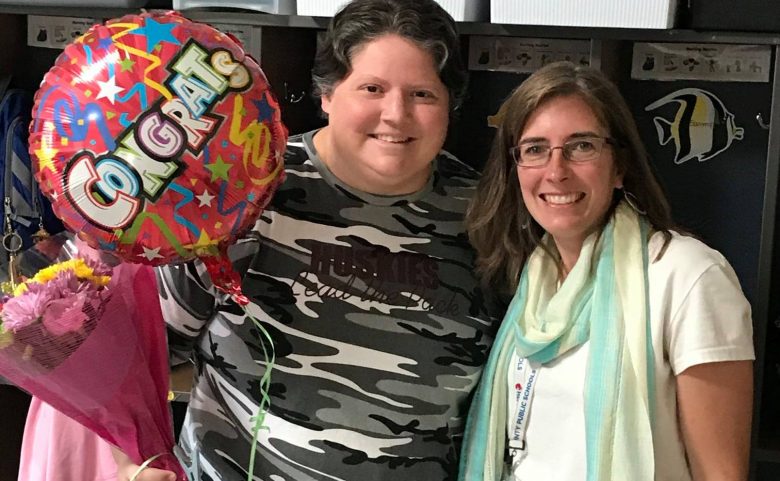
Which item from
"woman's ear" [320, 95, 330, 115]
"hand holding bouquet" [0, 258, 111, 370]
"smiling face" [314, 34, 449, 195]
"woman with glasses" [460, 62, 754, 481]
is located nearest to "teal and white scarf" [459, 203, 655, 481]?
"woman with glasses" [460, 62, 754, 481]

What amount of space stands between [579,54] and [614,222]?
0.65m

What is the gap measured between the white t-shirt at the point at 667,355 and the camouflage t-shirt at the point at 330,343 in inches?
6.8

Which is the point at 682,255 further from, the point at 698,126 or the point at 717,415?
the point at 698,126

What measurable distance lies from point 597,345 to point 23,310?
882 millimetres

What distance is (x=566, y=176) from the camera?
1422 mm

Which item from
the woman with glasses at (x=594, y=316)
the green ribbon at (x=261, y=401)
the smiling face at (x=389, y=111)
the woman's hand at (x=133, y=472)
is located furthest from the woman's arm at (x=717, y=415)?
the woman's hand at (x=133, y=472)

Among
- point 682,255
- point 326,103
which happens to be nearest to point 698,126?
point 682,255

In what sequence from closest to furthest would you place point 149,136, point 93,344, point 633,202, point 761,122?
point 149,136
point 93,344
point 633,202
point 761,122

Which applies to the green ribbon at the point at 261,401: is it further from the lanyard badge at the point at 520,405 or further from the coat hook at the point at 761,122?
the coat hook at the point at 761,122

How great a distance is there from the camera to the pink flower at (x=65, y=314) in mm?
1194

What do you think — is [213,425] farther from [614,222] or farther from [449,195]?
[614,222]

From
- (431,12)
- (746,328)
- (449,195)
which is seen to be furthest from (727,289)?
(431,12)

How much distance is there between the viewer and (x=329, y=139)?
1.53 m

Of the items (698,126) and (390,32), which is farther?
(698,126)
